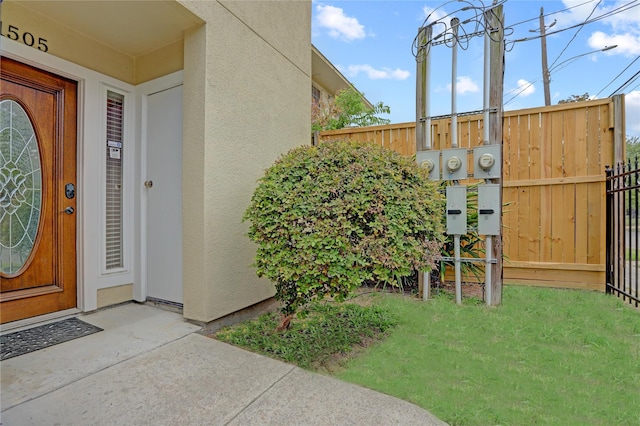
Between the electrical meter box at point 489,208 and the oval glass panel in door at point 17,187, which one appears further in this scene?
the electrical meter box at point 489,208

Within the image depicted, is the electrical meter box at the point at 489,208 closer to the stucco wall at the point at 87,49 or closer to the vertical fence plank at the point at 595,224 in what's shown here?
the vertical fence plank at the point at 595,224

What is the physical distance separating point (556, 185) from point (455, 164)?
5.15 feet

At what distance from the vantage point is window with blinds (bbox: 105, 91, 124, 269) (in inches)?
131

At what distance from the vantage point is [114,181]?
339cm

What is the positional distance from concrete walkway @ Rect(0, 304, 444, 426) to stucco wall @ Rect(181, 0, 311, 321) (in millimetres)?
637

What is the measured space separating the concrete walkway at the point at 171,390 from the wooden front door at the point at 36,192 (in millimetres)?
698

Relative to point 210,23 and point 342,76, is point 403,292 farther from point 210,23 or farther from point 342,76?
point 342,76

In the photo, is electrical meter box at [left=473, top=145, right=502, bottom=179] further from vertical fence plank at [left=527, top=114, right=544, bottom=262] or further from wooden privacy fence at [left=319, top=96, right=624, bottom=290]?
vertical fence plank at [left=527, top=114, right=544, bottom=262]

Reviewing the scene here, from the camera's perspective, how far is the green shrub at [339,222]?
2.42 metres

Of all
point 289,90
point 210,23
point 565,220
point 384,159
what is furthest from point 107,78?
point 565,220

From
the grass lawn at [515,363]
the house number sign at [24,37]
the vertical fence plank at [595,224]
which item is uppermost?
the house number sign at [24,37]

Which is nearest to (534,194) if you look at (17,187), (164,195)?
(164,195)

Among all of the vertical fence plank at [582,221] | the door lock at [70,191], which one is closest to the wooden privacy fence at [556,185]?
the vertical fence plank at [582,221]

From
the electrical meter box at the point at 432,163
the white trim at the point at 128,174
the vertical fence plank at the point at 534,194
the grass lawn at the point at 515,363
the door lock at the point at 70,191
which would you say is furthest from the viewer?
the vertical fence plank at the point at 534,194
